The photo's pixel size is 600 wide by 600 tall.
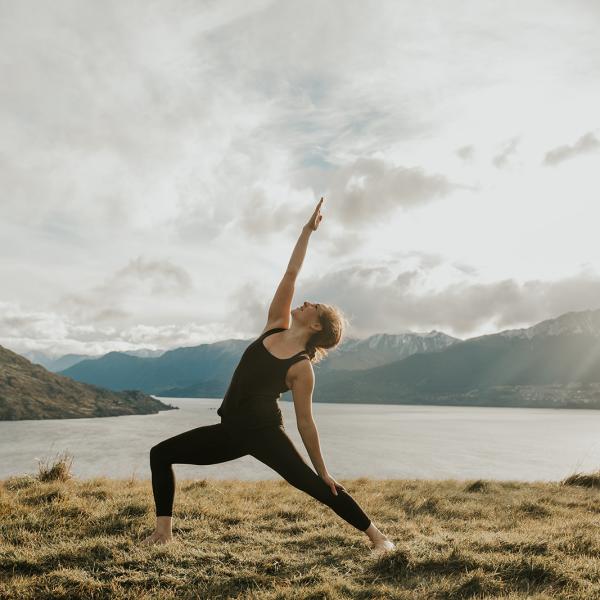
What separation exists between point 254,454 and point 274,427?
328 millimetres

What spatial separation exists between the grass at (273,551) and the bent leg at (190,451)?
0.54 metres

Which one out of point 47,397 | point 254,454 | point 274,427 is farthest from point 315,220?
point 47,397

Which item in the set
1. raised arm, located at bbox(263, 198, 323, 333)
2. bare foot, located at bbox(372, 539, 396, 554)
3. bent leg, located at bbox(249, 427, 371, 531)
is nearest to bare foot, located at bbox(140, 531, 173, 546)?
bent leg, located at bbox(249, 427, 371, 531)

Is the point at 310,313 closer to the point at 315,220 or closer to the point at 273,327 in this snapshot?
the point at 273,327

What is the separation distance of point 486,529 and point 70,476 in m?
6.98

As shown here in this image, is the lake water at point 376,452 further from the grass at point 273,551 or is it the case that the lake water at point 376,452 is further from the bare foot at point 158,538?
the bare foot at point 158,538

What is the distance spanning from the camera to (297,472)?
4.91 meters

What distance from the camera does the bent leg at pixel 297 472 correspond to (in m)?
4.90

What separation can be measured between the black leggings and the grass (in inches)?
18.8

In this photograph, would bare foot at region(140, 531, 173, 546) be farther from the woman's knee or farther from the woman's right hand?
the woman's right hand

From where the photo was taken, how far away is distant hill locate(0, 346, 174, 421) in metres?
156

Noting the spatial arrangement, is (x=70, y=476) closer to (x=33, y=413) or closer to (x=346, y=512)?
(x=346, y=512)

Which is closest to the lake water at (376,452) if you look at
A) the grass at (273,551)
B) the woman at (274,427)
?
the grass at (273,551)

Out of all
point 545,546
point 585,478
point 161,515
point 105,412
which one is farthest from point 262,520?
point 105,412
